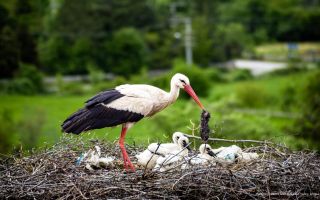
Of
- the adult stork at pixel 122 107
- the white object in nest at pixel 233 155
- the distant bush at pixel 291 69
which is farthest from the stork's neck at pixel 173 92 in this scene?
the distant bush at pixel 291 69

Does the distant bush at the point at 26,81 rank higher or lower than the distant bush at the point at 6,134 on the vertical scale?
lower

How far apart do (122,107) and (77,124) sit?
66 centimetres

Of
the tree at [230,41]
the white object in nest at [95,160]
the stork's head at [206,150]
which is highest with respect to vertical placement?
the stork's head at [206,150]

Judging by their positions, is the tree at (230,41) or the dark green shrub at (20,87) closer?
the dark green shrub at (20,87)

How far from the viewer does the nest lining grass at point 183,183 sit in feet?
27.5

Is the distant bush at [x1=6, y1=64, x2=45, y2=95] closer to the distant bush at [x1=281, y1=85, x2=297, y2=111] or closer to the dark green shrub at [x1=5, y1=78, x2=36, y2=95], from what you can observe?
the dark green shrub at [x1=5, y1=78, x2=36, y2=95]

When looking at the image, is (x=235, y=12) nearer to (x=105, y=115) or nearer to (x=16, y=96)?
(x=16, y=96)

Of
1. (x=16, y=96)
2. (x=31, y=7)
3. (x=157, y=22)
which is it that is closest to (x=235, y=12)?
(x=157, y=22)

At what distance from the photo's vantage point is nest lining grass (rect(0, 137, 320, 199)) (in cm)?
838

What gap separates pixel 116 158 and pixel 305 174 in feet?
9.59

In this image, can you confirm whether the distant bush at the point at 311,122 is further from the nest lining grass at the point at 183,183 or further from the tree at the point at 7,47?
the tree at the point at 7,47

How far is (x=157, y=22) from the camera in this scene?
6184 centimetres

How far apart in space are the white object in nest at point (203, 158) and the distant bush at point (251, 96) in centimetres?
3665

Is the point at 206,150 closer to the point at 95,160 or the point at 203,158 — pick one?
the point at 203,158
